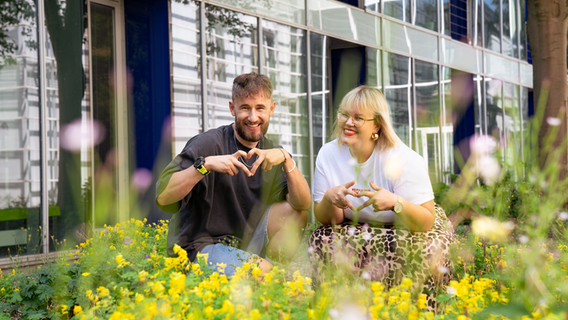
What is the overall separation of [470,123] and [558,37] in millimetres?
5979

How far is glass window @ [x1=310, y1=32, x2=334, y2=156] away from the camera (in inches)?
295

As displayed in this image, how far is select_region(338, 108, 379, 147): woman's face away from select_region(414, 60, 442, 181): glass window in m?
7.20

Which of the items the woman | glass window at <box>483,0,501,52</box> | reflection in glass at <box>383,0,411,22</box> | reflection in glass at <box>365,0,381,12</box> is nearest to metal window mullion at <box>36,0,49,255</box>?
the woman

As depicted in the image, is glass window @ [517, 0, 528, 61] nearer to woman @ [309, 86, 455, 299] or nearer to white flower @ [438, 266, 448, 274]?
woman @ [309, 86, 455, 299]

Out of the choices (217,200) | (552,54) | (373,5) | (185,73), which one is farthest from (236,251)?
(373,5)

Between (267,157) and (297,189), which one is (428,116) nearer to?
(297,189)

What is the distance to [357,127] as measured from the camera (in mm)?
2809

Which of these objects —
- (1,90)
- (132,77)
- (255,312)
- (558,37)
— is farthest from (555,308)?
(558,37)

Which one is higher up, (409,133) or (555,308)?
(409,133)

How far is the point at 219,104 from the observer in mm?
6133

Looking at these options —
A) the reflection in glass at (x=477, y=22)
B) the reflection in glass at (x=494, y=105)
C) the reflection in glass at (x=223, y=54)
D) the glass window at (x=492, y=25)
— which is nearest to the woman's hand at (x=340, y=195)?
the reflection in glass at (x=223, y=54)

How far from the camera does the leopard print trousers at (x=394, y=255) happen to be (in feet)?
8.28

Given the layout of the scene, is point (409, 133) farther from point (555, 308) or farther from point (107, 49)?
point (555, 308)

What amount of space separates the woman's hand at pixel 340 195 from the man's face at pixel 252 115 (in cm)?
63
